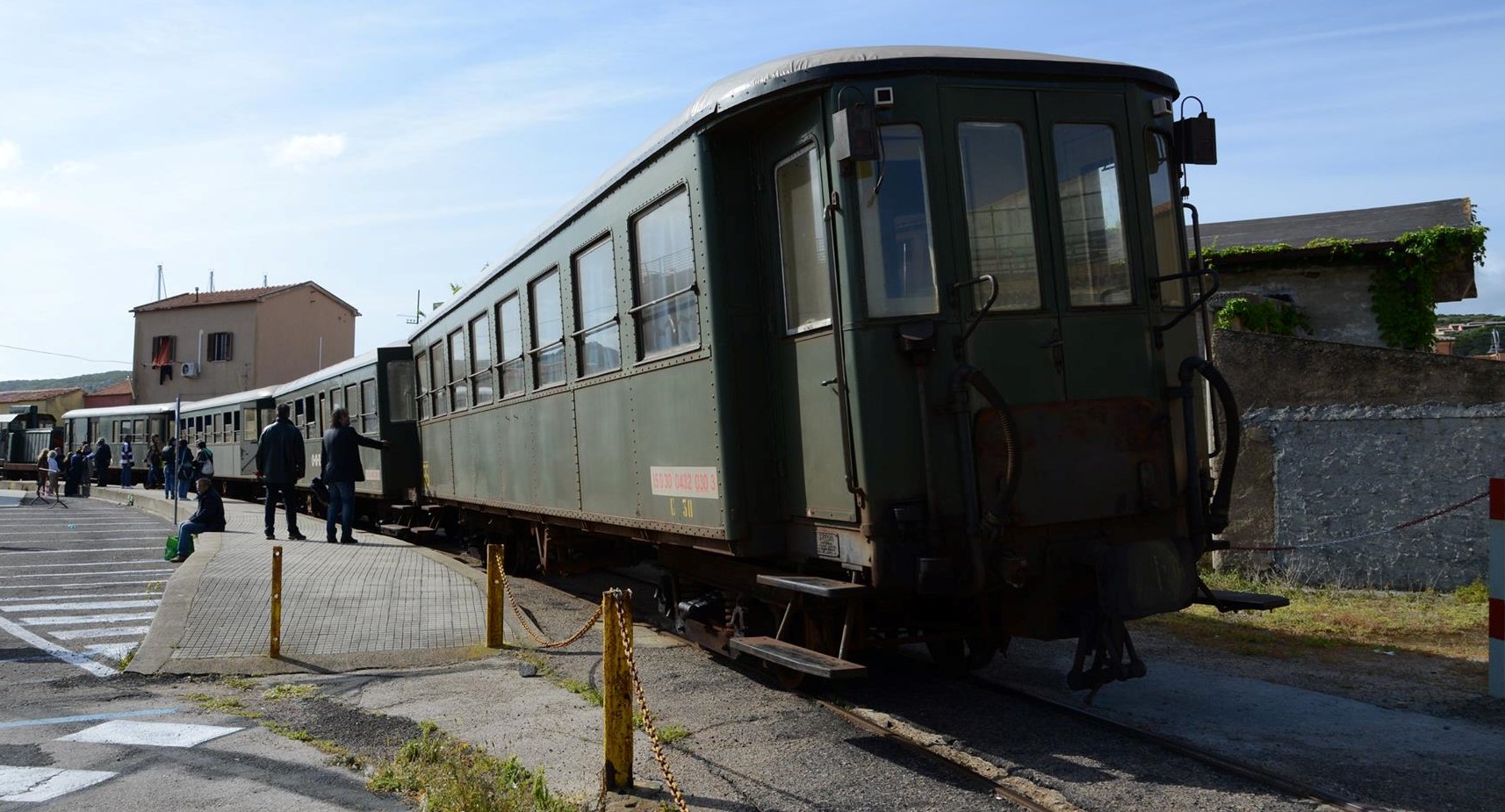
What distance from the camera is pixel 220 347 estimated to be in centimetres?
5594

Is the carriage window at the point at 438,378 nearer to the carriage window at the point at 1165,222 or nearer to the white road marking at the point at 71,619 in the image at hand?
the white road marking at the point at 71,619

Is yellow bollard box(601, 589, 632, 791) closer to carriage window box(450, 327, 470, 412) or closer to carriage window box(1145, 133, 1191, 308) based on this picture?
→ carriage window box(1145, 133, 1191, 308)

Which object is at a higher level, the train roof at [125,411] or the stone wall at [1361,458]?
the train roof at [125,411]

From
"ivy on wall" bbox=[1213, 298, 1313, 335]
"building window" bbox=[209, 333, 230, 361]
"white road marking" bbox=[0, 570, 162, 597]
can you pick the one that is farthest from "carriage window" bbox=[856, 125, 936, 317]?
"building window" bbox=[209, 333, 230, 361]

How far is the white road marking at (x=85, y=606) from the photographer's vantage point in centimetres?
1139

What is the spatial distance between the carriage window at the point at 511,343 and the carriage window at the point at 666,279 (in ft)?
9.87

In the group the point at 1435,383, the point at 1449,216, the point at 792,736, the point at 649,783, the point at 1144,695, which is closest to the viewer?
the point at 649,783

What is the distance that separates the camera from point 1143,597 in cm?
540

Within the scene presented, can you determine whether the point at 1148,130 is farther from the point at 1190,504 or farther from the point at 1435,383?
the point at 1435,383

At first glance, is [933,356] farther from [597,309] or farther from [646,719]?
[597,309]

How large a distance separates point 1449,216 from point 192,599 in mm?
17729

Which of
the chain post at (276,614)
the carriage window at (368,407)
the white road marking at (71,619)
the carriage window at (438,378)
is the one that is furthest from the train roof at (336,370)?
the chain post at (276,614)

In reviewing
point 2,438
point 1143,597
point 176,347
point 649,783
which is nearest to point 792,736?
point 649,783

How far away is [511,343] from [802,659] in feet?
19.1
